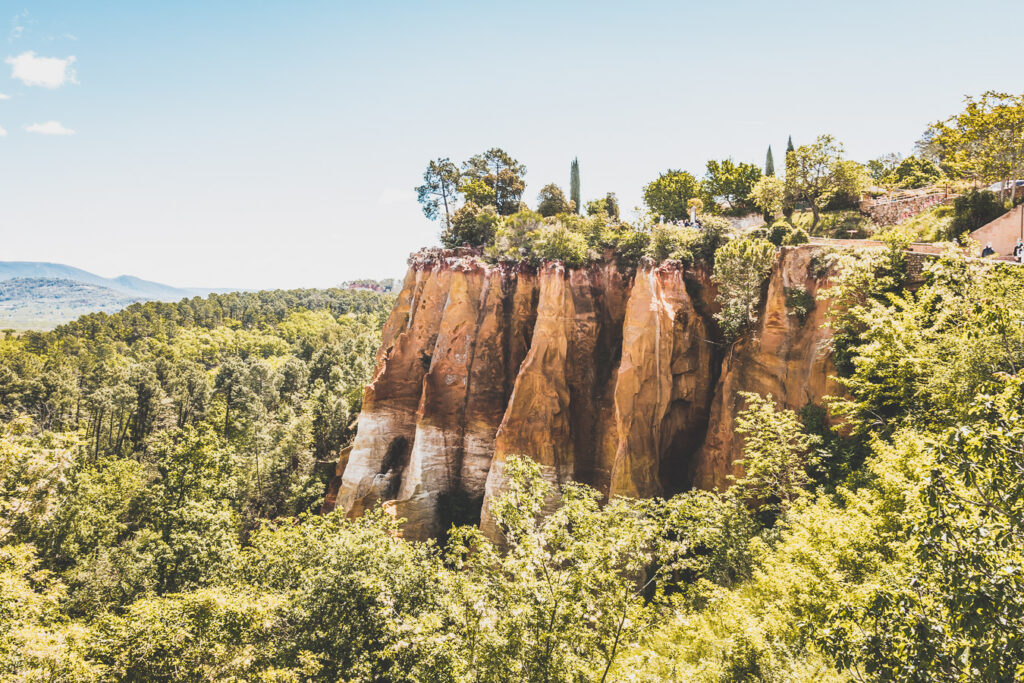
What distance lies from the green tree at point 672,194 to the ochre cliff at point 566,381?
20.2 metres

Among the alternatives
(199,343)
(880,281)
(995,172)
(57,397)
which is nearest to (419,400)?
(880,281)

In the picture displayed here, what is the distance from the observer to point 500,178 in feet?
152

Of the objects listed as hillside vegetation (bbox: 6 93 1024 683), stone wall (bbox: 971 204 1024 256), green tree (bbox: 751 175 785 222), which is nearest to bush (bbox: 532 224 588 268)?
hillside vegetation (bbox: 6 93 1024 683)

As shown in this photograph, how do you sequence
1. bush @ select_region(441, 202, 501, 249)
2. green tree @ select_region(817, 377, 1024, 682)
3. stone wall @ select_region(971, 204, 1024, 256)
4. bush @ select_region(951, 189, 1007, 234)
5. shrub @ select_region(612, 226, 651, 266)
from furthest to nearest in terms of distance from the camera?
bush @ select_region(441, 202, 501, 249) → shrub @ select_region(612, 226, 651, 266) → bush @ select_region(951, 189, 1007, 234) → stone wall @ select_region(971, 204, 1024, 256) → green tree @ select_region(817, 377, 1024, 682)

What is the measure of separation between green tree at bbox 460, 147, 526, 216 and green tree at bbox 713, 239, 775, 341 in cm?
2601

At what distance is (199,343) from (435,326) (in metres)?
104

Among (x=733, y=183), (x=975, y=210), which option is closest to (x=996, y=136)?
(x=975, y=210)

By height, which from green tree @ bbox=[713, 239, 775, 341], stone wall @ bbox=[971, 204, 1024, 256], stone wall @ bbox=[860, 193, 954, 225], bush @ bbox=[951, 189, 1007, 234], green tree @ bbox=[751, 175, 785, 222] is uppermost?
green tree @ bbox=[751, 175, 785, 222]

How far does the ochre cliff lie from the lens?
21.8m

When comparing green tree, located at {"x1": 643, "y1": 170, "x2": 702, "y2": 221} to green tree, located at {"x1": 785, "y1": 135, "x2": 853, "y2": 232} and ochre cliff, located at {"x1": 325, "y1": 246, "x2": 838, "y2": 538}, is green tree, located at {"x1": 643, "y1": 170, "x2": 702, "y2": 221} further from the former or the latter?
ochre cliff, located at {"x1": 325, "y1": 246, "x2": 838, "y2": 538}

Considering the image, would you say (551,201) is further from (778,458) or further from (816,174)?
(778,458)

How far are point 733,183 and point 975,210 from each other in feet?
67.7

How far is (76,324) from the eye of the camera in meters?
104

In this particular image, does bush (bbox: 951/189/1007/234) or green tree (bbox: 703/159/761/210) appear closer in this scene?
bush (bbox: 951/189/1007/234)
